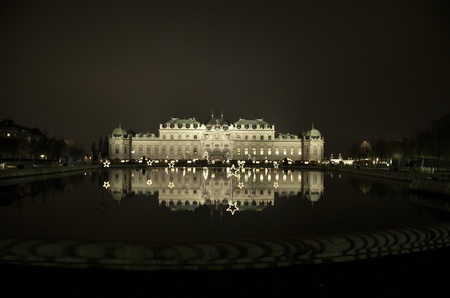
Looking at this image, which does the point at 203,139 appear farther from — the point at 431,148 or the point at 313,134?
the point at 431,148

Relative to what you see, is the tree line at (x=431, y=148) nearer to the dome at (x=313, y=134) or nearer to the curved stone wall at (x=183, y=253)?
the curved stone wall at (x=183, y=253)

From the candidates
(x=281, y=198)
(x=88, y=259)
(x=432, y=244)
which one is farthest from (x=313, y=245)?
(x=281, y=198)

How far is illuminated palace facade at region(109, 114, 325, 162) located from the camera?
113 m

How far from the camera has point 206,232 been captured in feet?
34.7

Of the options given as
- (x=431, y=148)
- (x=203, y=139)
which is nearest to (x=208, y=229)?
(x=431, y=148)

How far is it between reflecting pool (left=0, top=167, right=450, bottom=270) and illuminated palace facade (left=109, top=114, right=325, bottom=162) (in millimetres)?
92482

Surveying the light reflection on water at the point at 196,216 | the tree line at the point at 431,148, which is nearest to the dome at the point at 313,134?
the tree line at the point at 431,148

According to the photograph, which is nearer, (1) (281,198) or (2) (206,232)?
(2) (206,232)

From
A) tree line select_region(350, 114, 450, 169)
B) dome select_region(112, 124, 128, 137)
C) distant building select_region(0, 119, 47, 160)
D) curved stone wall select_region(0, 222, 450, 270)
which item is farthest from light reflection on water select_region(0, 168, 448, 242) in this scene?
dome select_region(112, 124, 128, 137)

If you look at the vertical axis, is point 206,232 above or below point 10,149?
below

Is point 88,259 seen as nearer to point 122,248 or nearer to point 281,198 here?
point 122,248

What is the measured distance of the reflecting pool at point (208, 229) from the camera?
719 centimetres

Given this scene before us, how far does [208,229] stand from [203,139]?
10061 centimetres

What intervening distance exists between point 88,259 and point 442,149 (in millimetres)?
44448
